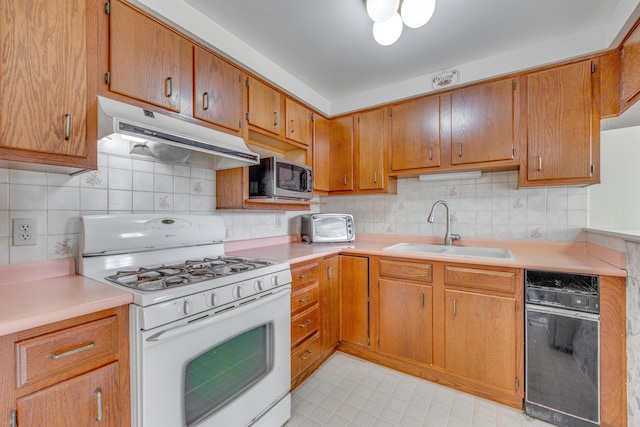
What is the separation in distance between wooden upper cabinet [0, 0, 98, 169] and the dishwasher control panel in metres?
2.29

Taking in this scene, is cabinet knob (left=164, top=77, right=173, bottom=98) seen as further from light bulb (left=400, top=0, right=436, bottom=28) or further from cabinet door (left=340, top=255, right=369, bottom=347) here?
cabinet door (left=340, top=255, right=369, bottom=347)

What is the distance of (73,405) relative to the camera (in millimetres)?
865

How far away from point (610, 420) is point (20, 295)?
8.84ft

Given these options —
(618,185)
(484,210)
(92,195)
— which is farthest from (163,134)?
(618,185)

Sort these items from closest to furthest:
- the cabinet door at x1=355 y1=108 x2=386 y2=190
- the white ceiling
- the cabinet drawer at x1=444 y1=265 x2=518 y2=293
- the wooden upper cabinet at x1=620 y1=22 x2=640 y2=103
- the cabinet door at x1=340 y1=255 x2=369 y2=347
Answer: the wooden upper cabinet at x1=620 y1=22 x2=640 y2=103, the white ceiling, the cabinet drawer at x1=444 y1=265 x2=518 y2=293, the cabinet door at x1=340 y1=255 x2=369 y2=347, the cabinet door at x1=355 y1=108 x2=386 y2=190

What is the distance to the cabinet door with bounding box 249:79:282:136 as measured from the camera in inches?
75.6

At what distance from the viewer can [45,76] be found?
1023 millimetres

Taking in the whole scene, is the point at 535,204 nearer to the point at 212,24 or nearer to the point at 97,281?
the point at 212,24

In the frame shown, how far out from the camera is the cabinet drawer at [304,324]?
69.5 inches

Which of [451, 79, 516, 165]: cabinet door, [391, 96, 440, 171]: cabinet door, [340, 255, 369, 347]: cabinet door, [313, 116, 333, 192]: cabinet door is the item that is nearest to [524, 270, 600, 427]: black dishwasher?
[451, 79, 516, 165]: cabinet door

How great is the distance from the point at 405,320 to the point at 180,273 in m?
1.54

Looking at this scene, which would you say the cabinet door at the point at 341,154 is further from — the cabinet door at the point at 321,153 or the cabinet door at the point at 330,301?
the cabinet door at the point at 330,301

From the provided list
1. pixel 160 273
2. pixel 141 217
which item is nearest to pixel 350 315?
pixel 160 273

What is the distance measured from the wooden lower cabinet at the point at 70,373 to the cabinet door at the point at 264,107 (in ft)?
4.72
